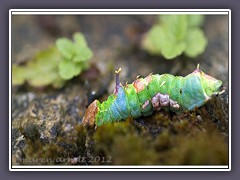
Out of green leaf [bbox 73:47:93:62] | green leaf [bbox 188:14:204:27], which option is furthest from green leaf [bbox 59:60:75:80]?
green leaf [bbox 188:14:204:27]

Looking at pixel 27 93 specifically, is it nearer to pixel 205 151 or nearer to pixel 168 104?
pixel 168 104

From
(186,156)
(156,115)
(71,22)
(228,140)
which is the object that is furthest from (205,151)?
(71,22)

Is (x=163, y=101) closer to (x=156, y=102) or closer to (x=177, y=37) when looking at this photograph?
(x=156, y=102)

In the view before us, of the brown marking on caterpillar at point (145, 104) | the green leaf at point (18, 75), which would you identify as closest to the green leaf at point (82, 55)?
the green leaf at point (18, 75)

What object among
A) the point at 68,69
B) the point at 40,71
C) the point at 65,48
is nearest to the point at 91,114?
the point at 68,69

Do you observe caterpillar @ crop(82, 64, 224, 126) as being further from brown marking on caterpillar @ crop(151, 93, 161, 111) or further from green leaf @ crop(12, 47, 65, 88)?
green leaf @ crop(12, 47, 65, 88)

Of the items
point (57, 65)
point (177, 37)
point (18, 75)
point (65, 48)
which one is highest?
point (177, 37)

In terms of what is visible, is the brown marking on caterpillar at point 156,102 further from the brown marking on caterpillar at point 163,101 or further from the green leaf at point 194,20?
the green leaf at point 194,20
